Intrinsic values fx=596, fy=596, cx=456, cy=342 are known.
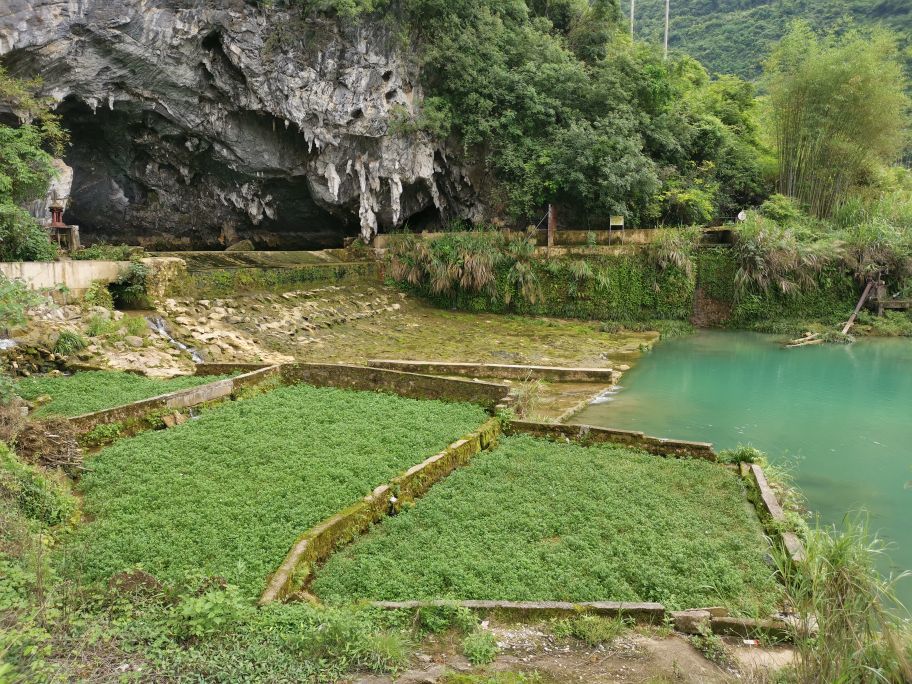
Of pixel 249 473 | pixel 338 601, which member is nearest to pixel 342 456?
pixel 249 473

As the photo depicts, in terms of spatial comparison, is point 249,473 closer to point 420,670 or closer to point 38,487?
point 38,487

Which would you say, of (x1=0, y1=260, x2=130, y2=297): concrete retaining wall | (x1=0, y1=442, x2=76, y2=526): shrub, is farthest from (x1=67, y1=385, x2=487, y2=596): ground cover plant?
(x1=0, y1=260, x2=130, y2=297): concrete retaining wall

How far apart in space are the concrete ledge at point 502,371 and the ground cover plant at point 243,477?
2950 millimetres

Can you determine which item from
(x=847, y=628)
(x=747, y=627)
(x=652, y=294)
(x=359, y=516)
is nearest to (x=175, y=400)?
(x=359, y=516)

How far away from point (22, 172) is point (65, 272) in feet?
7.15

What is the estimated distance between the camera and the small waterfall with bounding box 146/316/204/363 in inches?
451

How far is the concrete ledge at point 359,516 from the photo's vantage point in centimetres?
423

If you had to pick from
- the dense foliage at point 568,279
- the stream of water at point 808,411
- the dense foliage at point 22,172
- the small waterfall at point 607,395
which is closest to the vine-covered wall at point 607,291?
the dense foliage at point 568,279

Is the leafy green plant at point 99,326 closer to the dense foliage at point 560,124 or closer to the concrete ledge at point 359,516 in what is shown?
the concrete ledge at point 359,516

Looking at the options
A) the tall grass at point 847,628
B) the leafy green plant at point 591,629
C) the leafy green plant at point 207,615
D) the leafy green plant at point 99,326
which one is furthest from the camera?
the leafy green plant at point 99,326

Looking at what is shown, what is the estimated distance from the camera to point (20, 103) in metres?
12.2

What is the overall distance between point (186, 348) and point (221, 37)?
8.73 meters

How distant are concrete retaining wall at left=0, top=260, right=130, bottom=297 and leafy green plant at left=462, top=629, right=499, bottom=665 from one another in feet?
34.1

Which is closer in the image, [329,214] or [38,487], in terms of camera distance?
[38,487]
